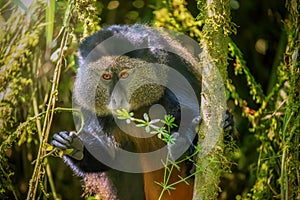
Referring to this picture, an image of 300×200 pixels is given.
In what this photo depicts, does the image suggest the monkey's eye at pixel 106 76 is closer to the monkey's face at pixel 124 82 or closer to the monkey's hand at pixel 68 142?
the monkey's face at pixel 124 82

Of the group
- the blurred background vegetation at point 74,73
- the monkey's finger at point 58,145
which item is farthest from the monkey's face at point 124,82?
the monkey's finger at point 58,145

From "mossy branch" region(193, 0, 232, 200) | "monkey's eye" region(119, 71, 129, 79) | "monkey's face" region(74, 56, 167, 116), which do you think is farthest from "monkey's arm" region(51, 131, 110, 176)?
"mossy branch" region(193, 0, 232, 200)

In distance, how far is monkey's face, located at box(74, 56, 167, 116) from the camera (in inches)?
109

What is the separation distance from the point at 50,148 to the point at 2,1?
106cm

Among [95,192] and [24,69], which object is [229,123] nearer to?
[95,192]

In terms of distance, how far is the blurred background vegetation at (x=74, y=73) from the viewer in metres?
2.57

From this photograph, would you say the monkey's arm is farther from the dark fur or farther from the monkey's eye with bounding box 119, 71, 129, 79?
the monkey's eye with bounding box 119, 71, 129, 79

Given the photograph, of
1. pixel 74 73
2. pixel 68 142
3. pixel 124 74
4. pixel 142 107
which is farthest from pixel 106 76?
pixel 74 73

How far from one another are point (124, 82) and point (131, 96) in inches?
3.0

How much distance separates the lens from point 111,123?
9.62ft

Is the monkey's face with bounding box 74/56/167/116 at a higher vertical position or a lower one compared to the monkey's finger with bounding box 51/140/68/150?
higher

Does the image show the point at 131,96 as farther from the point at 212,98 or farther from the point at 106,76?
the point at 212,98

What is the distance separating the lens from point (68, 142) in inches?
106

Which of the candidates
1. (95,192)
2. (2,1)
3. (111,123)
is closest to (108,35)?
(111,123)
